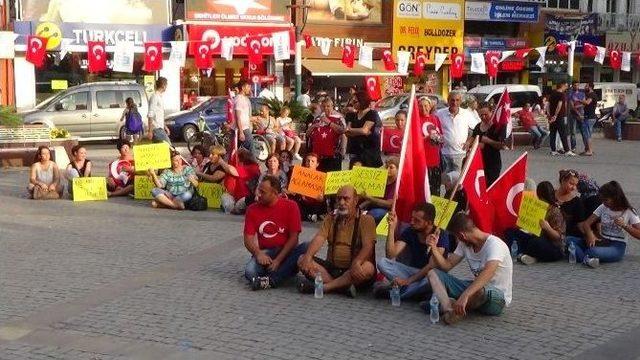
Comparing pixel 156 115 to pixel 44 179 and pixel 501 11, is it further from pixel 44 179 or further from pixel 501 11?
pixel 501 11

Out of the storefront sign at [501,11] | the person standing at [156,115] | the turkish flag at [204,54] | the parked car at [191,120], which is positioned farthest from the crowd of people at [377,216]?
the storefront sign at [501,11]

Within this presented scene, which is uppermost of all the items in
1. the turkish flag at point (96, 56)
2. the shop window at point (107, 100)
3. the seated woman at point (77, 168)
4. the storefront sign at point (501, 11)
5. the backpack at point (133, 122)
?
the storefront sign at point (501, 11)

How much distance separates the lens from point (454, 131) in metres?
12.4

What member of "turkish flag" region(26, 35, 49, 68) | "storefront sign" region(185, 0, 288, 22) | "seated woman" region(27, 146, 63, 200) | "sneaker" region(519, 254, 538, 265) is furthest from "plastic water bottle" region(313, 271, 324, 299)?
"storefront sign" region(185, 0, 288, 22)

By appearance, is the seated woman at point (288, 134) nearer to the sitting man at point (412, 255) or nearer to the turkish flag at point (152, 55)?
the turkish flag at point (152, 55)

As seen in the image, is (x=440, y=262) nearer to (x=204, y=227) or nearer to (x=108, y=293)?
(x=108, y=293)

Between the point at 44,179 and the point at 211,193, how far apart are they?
9.45 feet

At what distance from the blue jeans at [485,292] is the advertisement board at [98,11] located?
82.7ft

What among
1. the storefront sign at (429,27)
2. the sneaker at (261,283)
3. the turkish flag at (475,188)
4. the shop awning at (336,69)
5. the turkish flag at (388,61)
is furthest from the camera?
the storefront sign at (429,27)

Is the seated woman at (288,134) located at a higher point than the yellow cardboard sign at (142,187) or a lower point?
higher

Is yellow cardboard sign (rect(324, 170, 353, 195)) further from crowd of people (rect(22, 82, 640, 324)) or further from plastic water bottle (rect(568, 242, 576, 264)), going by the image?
plastic water bottle (rect(568, 242, 576, 264))

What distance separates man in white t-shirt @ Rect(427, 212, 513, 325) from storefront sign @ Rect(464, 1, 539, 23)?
1345 inches

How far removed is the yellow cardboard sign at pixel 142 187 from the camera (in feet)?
46.5

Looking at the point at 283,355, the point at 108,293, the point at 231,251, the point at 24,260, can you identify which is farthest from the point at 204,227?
the point at 283,355
